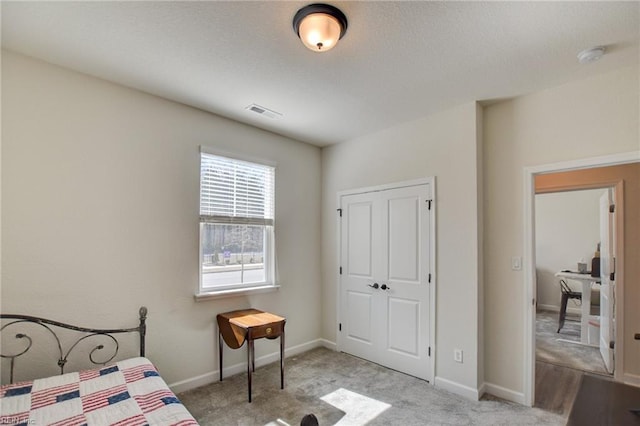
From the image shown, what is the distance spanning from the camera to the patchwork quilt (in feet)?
5.20

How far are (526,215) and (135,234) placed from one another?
3.45 metres

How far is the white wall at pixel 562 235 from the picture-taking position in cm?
613

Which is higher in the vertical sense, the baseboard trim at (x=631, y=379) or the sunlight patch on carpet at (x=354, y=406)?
the baseboard trim at (x=631, y=379)

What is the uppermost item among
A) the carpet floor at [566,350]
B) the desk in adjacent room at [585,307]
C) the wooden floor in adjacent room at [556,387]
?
the desk in adjacent room at [585,307]

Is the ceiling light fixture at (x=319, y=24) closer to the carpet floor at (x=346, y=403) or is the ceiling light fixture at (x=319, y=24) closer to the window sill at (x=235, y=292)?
the window sill at (x=235, y=292)

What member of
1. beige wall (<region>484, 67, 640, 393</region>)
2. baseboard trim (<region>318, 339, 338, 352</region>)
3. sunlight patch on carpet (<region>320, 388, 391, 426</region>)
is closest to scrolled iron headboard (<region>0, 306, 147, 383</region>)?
sunlight patch on carpet (<region>320, 388, 391, 426</region>)

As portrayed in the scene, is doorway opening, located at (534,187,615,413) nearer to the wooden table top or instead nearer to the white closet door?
the white closet door

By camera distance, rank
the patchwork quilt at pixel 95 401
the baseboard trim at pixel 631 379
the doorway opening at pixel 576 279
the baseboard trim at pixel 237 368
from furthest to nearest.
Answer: the doorway opening at pixel 576 279, the baseboard trim at pixel 631 379, the baseboard trim at pixel 237 368, the patchwork quilt at pixel 95 401

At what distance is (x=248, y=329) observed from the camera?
280 centimetres

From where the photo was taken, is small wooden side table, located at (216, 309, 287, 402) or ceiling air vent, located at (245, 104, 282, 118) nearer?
small wooden side table, located at (216, 309, 287, 402)

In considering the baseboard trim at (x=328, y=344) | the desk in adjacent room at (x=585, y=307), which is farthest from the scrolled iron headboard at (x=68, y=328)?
the desk in adjacent room at (x=585, y=307)

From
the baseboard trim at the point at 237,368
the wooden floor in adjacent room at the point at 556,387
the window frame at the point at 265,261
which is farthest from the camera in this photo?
the window frame at the point at 265,261

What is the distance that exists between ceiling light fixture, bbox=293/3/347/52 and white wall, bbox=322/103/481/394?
5.72 ft

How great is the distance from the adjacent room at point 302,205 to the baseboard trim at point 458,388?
0.02m
